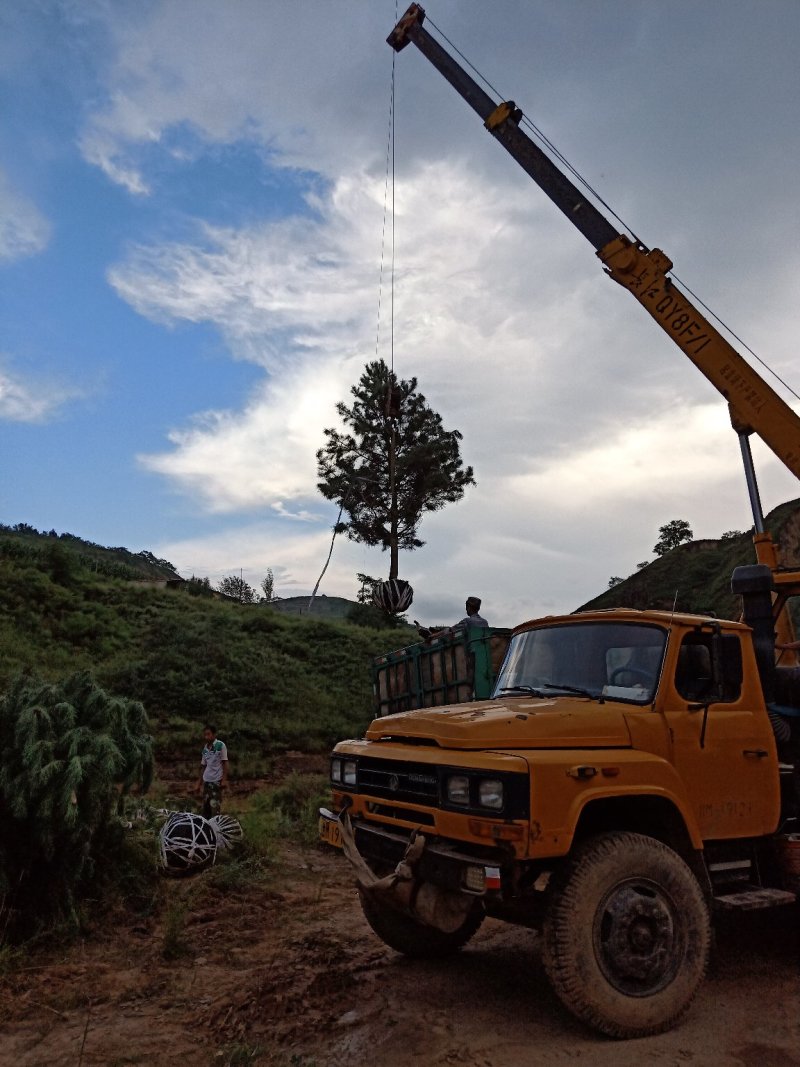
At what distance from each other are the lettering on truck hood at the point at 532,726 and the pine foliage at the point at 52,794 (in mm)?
2794

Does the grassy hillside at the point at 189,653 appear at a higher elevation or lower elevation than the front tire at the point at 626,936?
higher

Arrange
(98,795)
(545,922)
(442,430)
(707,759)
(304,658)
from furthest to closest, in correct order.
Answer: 1. (442,430)
2. (304,658)
3. (98,795)
4. (707,759)
5. (545,922)

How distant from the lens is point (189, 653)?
22.6m

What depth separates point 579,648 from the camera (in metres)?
5.10

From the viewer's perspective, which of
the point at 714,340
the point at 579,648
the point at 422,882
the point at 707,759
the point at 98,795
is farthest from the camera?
the point at 714,340

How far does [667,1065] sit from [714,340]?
31.8 feet

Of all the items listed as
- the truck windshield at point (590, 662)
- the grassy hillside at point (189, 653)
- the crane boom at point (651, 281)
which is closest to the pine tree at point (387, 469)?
the grassy hillside at point (189, 653)

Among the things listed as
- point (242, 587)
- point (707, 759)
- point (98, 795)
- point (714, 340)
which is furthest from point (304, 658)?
point (242, 587)

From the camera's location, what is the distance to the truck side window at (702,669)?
4.78 metres

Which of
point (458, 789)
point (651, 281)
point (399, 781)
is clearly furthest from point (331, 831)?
point (651, 281)

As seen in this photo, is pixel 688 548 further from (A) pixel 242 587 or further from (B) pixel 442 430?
(A) pixel 242 587

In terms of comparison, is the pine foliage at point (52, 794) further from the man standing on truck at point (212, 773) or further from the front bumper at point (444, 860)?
the man standing on truck at point (212, 773)

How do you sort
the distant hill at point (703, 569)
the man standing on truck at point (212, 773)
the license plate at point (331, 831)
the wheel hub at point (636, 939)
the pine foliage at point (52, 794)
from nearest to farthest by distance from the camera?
the wheel hub at point (636, 939), the license plate at point (331, 831), the pine foliage at point (52, 794), the man standing on truck at point (212, 773), the distant hill at point (703, 569)

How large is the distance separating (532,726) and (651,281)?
959cm
